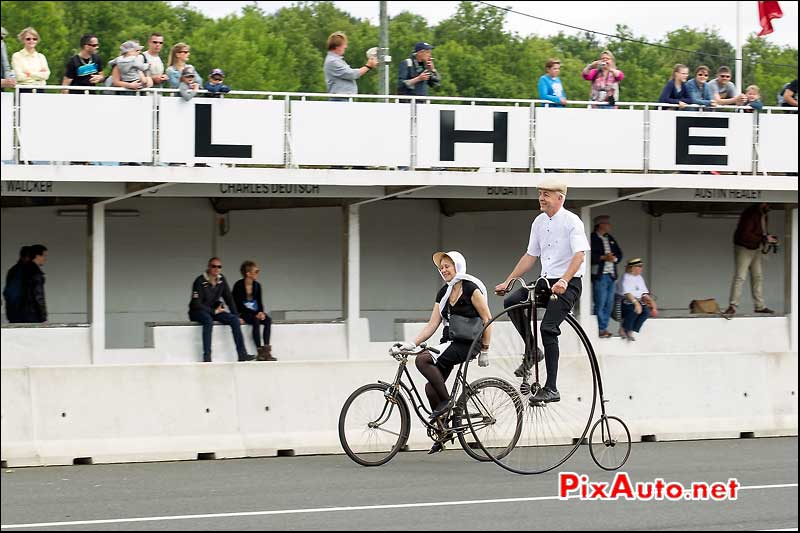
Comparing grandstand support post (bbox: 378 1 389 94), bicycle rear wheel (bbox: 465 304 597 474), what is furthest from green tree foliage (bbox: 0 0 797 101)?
bicycle rear wheel (bbox: 465 304 597 474)

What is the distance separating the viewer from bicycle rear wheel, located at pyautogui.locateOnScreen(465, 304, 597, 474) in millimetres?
11859

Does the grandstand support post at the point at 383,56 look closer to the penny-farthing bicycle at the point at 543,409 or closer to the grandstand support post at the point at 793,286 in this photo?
the grandstand support post at the point at 793,286

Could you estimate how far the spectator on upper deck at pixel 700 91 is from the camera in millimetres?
20344

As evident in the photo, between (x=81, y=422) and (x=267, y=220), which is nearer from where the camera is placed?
(x=81, y=422)

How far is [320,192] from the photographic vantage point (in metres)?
18.8

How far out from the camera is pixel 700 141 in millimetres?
20281

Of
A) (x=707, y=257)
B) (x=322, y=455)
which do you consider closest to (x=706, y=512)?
(x=322, y=455)

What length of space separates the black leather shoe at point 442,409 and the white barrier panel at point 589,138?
22.5 ft

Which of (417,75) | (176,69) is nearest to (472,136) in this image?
(417,75)

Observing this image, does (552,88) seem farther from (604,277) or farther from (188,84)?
(188,84)

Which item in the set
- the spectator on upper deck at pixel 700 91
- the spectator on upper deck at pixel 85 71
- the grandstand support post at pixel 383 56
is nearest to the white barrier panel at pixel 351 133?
the spectator on upper deck at pixel 85 71

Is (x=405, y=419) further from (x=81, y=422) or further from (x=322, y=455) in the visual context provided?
(x=81, y=422)

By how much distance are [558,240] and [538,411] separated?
256 cm

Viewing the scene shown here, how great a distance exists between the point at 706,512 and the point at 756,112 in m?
10.9
